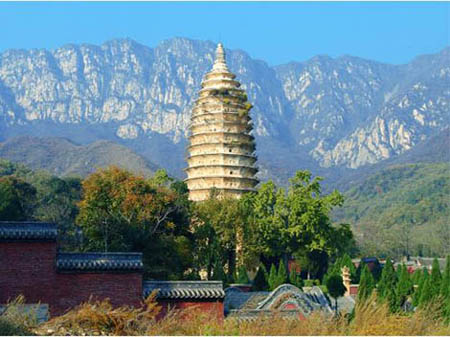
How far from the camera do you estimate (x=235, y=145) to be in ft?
169

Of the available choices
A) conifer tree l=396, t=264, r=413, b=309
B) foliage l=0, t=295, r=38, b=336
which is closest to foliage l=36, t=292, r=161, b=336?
foliage l=0, t=295, r=38, b=336

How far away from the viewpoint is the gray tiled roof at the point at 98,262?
17516 mm

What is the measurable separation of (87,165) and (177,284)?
13710cm

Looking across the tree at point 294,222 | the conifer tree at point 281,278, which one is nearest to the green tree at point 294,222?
the tree at point 294,222

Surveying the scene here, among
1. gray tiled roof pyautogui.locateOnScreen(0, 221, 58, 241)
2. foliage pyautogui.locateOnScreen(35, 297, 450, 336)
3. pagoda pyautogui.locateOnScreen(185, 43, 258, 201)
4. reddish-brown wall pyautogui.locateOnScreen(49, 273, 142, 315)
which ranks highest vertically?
pagoda pyautogui.locateOnScreen(185, 43, 258, 201)

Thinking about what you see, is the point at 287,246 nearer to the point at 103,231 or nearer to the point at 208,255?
the point at 208,255

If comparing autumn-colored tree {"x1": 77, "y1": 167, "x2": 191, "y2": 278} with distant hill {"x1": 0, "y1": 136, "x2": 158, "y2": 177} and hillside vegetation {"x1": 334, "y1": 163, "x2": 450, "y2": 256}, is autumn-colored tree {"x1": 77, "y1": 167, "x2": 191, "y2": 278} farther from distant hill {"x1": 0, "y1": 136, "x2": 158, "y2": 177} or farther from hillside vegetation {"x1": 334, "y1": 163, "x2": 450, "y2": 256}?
distant hill {"x1": 0, "y1": 136, "x2": 158, "y2": 177}

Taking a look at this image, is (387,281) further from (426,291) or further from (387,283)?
(426,291)

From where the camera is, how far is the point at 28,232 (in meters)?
17.2

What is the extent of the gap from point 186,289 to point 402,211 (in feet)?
346

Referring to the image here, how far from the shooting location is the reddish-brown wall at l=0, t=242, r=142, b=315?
17250 mm

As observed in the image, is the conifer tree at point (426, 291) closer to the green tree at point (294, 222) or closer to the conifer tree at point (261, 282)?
the conifer tree at point (261, 282)

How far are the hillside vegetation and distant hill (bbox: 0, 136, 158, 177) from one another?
39449mm

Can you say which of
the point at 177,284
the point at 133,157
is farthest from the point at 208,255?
the point at 133,157
